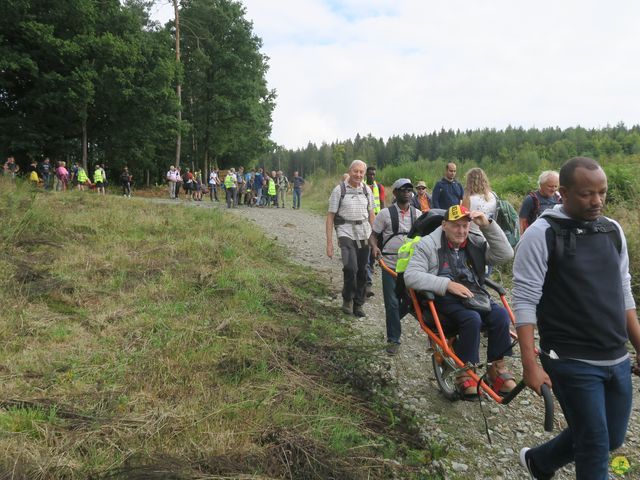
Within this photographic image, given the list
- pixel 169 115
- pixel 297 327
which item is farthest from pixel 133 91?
pixel 297 327

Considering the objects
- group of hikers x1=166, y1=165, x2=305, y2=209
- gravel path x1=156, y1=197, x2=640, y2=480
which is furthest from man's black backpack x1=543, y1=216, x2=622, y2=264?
group of hikers x1=166, y1=165, x2=305, y2=209

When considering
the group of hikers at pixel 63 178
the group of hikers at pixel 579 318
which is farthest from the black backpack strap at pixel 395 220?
the group of hikers at pixel 63 178

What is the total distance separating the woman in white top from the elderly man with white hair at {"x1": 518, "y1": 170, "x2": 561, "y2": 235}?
0.57m

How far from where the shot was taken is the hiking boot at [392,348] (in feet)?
15.3

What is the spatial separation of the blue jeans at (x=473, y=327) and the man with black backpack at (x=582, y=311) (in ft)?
3.41

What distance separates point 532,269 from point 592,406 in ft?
2.37

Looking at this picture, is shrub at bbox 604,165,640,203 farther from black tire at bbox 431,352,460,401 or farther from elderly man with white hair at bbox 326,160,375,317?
black tire at bbox 431,352,460,401

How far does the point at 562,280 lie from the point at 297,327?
344 centimetres

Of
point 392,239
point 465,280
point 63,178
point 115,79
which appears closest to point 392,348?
point 392,239

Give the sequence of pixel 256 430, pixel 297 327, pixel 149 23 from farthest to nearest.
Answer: pixel 149 23
pixel 297 327
pixel 256 430

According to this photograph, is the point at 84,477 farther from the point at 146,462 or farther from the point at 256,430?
the point at 256,430

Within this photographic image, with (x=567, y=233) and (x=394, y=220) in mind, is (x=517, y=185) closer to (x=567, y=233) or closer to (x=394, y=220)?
(x=394, y=220)

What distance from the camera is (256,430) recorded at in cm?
283

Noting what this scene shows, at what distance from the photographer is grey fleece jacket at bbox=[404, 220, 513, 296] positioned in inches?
136
